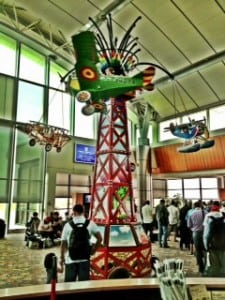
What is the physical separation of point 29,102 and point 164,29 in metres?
5.91

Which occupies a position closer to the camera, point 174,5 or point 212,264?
point 212,264

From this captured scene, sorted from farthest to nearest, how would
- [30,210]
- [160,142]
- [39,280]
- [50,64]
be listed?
[160,142] → [50,64] → [30,210] → [39,280]

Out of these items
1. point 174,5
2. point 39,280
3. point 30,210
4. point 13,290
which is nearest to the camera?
point 13,290

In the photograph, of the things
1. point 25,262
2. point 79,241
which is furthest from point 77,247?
point 25,262

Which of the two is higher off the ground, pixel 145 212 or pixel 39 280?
pixel 145 212

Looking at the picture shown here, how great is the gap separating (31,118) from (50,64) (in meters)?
2.57

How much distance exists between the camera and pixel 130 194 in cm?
568

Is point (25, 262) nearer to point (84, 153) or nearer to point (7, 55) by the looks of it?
point (84, 153)

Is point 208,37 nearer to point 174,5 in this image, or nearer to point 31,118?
point 174,5

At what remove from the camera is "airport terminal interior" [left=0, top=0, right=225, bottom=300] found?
32.4 feet

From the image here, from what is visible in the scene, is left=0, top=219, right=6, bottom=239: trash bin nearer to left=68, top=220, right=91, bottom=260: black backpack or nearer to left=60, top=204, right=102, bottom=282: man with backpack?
left=60, top=204, right=102, bottom=282: man with backpack

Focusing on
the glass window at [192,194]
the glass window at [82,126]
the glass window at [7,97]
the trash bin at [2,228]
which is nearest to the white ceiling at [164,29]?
the glass window at [7,97]

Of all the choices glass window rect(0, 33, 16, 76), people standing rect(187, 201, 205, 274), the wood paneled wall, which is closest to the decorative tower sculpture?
people standing rect(187, 201, 205, 274)

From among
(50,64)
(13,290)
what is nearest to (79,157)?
(50,64)
